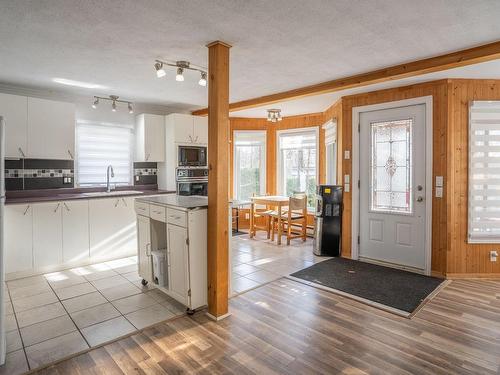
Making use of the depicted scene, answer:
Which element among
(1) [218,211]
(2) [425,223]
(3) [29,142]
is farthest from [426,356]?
(3) [29,142]

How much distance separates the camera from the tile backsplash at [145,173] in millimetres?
5375

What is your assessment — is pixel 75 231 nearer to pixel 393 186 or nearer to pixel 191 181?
pixel 191 181

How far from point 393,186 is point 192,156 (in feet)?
10.4

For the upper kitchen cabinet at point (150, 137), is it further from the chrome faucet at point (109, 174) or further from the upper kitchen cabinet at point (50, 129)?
the upper kitchen cabinet at point (50, 129)

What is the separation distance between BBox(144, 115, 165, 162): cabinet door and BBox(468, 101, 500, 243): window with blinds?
438 cm

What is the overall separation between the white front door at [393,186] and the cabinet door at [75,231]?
377 cm

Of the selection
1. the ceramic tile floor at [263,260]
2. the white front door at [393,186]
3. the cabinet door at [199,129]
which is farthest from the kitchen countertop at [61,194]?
the white front door at [393,186]

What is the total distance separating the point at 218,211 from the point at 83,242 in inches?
98.5

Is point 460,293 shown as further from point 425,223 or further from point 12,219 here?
point 12,219

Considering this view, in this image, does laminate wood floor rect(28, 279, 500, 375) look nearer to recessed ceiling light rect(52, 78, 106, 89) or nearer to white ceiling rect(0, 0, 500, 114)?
white ceiling rect(0, 0, 500, 114)

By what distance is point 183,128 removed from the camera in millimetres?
5301

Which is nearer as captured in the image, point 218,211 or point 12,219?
point 218,211

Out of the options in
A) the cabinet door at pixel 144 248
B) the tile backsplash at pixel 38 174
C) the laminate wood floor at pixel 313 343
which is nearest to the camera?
the laminate wood floor at pixel 313 343

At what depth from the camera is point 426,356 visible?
2.20 meters
